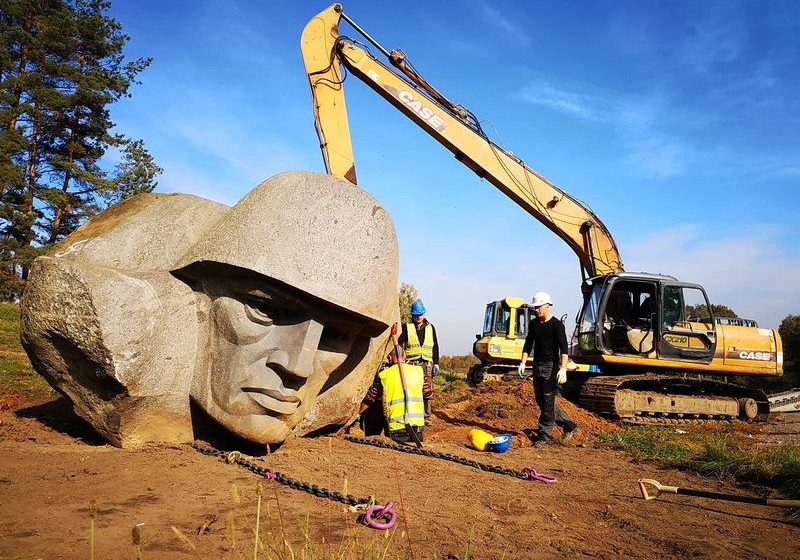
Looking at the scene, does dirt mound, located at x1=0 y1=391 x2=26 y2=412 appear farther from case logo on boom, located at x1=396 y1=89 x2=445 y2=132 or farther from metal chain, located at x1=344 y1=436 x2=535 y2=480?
case logo on boom, located at x1=396 y1=89 x2=445 y2=132

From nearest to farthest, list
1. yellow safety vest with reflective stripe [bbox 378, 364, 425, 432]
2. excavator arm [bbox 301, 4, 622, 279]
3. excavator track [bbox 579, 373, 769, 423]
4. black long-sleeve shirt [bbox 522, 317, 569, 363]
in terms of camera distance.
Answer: yellow safety vest with reflective stripe [bbox 378, 364, 425, 432] → black long-sleeve shirt [bbox 522, 317, 569, 363] → excavator arm [bbox 301, 4, 622, 279] → excavator track [bbox 579, 373, 769, 423]

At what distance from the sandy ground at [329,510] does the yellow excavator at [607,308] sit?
18.6 ft

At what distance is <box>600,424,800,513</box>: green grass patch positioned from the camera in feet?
18.7

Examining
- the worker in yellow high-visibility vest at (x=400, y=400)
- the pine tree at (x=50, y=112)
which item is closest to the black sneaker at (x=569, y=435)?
the worker in yellow high-visibility vest at (x=400, y=400)

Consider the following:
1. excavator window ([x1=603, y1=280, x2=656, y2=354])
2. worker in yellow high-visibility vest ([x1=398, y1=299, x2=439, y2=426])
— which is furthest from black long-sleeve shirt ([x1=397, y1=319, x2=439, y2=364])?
excavator window ([x1=603, y1=280, x2=656, y2=354])

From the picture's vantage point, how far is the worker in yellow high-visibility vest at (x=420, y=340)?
8.52 meters

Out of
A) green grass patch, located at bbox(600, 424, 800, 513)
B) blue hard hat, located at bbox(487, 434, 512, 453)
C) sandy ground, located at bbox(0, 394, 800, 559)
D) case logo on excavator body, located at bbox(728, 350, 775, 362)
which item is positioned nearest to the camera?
sandy ground, located at bbox(0, 394, 800, 559)

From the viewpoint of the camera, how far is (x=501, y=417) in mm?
10438

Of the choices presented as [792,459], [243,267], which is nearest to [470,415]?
[792,459]

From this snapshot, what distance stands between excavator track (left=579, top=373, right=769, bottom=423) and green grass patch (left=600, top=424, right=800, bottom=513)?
177cm

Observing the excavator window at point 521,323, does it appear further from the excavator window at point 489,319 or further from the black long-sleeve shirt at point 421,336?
the black long-sleeve shirt at point 421,336

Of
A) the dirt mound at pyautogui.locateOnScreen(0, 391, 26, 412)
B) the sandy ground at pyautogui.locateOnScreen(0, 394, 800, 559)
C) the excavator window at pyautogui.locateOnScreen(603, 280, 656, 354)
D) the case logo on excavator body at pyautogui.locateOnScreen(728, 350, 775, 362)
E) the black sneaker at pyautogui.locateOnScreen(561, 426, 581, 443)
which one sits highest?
the excavator window at pyautogui.locateOnScreen(603, 280, 656, 354)

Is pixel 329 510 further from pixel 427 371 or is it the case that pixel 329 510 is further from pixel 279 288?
pixel 427 371

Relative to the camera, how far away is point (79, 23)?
848 inches
